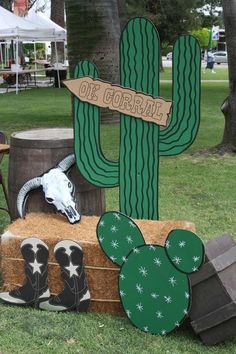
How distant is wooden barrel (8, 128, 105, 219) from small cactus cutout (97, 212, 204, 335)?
74cm

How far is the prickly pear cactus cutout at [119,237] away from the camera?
10.5ft

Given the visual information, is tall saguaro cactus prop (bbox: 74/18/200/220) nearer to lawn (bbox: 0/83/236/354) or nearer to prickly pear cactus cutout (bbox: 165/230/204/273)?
prickly pear cactus cutout (bbox: 165/230/204/273)

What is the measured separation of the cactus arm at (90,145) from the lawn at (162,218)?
874 mm

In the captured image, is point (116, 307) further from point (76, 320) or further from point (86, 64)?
point (86, 64)

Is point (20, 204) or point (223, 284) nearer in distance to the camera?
point (223, 284)

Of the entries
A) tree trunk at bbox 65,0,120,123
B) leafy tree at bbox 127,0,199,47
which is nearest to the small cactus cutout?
tree trunk at bbox 65,0,120,123

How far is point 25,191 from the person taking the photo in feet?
12.4

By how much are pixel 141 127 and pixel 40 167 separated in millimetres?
793

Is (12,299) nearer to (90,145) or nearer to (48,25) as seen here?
(90,145)

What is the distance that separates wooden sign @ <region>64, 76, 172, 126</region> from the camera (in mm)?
3420

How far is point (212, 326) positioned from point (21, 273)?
1208 millimetres

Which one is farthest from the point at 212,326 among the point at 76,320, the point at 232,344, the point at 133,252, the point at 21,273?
the point at 21,273

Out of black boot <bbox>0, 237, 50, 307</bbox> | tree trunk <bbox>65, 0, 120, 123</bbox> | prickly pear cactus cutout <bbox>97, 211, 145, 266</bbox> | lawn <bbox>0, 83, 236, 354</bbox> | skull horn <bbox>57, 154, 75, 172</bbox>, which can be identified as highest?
tree trunk <bbox>65, 0, 120, 123</bbox>

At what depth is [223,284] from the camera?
9.71 feet
